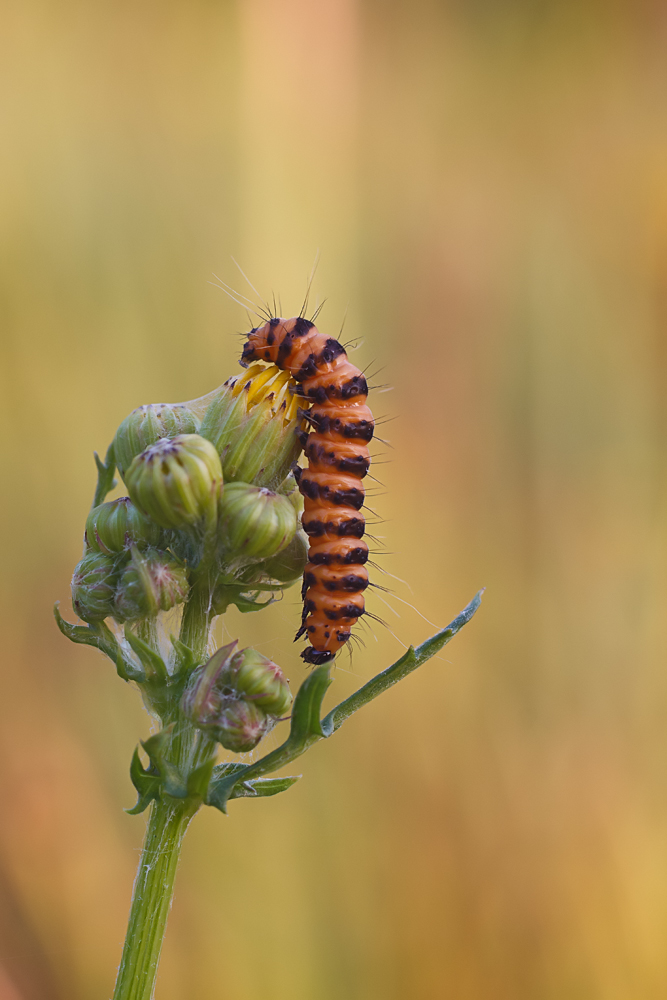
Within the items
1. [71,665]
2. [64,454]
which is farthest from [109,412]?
[71,665]

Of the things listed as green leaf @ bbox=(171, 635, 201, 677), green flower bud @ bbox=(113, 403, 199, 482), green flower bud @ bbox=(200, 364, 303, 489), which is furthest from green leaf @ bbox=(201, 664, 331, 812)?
green flower bud @ bbox=(113, 403, 199, 482)

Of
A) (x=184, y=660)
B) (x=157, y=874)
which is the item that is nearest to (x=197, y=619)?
(x=184, y=660)

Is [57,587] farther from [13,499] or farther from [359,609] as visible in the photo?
[359,609]

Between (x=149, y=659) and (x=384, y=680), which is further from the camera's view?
(x=384, y=680)

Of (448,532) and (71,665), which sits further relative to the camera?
(448,532)

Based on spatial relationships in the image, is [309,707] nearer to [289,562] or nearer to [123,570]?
[289,562]

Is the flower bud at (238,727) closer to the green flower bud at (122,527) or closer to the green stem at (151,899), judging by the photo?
the green stem at (151,899)
